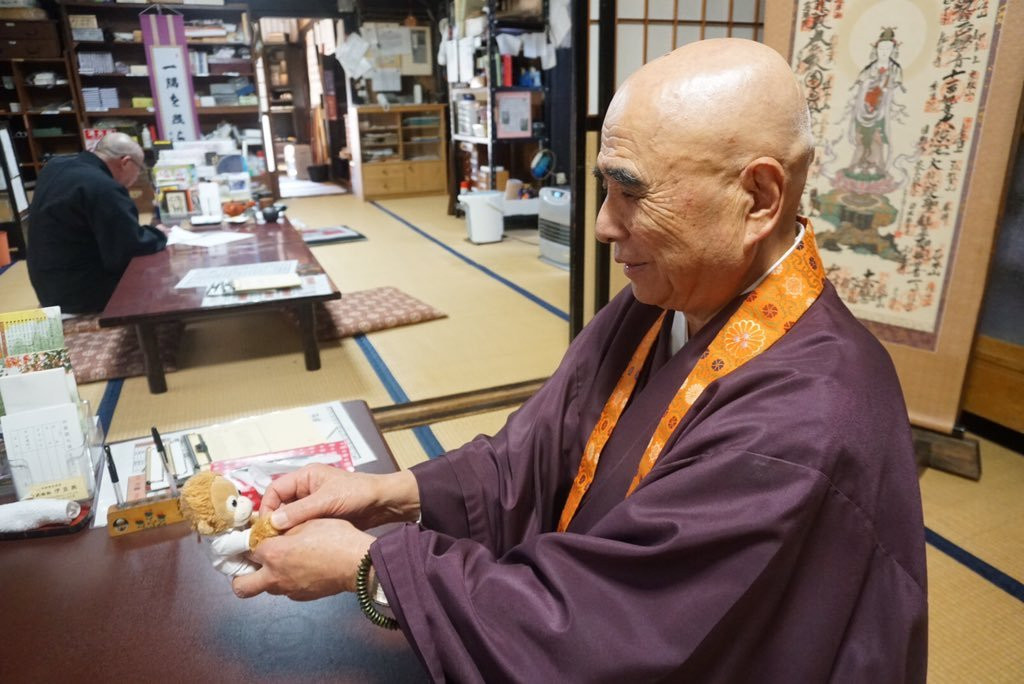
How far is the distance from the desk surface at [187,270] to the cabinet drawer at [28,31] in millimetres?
4844

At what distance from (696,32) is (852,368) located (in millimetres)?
2872

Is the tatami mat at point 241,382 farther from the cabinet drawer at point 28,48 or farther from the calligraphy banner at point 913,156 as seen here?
the cabinet drawer at point 28,48

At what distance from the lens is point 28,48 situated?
24.3ft

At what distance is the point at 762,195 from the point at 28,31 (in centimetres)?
899

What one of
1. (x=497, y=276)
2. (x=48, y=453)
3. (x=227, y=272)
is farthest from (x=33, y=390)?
(x=497, y=276)

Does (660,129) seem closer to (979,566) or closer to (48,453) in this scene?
(48,453)

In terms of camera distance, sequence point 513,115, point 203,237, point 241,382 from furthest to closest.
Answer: point 513,115
point 203,237
point 241,382

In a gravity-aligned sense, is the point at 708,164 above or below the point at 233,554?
above

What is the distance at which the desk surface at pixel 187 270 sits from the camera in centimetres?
295

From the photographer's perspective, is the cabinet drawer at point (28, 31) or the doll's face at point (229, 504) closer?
the doll's face at point (229, 504)

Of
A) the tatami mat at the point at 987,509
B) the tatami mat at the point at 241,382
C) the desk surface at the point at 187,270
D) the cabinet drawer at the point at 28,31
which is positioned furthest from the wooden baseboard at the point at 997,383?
the cabinet drawer at the point at 28,31

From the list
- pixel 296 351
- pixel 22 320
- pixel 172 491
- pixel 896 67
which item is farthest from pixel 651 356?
pixel 296 351

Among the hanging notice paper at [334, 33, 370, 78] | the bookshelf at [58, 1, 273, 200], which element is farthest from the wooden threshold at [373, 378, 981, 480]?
the hanging notice paper at [334, 33, 370, 78]

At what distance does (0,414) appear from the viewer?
46.7 inches
